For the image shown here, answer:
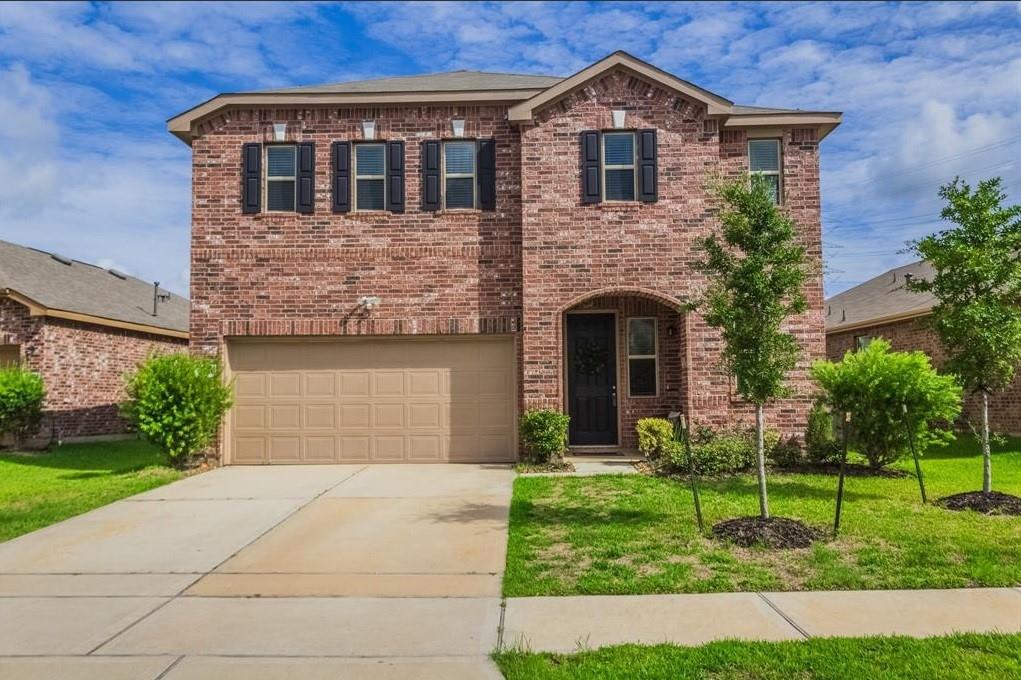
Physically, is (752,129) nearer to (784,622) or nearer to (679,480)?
(679,480)

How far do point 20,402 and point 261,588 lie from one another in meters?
13.2

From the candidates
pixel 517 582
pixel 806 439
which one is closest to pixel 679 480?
pixel 806 439

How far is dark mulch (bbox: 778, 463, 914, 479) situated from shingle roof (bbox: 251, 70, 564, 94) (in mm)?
8438

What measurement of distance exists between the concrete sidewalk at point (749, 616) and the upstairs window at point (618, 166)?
8722 mm

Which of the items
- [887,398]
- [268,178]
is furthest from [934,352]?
[268,178]

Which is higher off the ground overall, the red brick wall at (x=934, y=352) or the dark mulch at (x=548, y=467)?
the red brick wall at (x=934, y=352)

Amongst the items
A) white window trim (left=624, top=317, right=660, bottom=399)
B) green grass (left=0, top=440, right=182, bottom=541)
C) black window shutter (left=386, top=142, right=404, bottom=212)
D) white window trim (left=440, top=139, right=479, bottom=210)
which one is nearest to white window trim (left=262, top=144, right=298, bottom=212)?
black window shutter (left=386, top=142, right=404, bottom=212)

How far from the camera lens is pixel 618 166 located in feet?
41.2

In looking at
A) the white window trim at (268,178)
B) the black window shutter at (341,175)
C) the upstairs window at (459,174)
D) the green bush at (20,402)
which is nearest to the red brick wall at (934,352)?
the upstairs window at (459,174)

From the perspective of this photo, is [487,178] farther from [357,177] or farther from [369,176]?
[357,177]

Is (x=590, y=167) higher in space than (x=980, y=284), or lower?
higher

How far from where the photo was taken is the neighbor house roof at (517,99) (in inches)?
486

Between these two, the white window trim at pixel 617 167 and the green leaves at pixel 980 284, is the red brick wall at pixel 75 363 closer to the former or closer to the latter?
the white window trim at pixel 617 167

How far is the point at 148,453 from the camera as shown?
15.5 meters
